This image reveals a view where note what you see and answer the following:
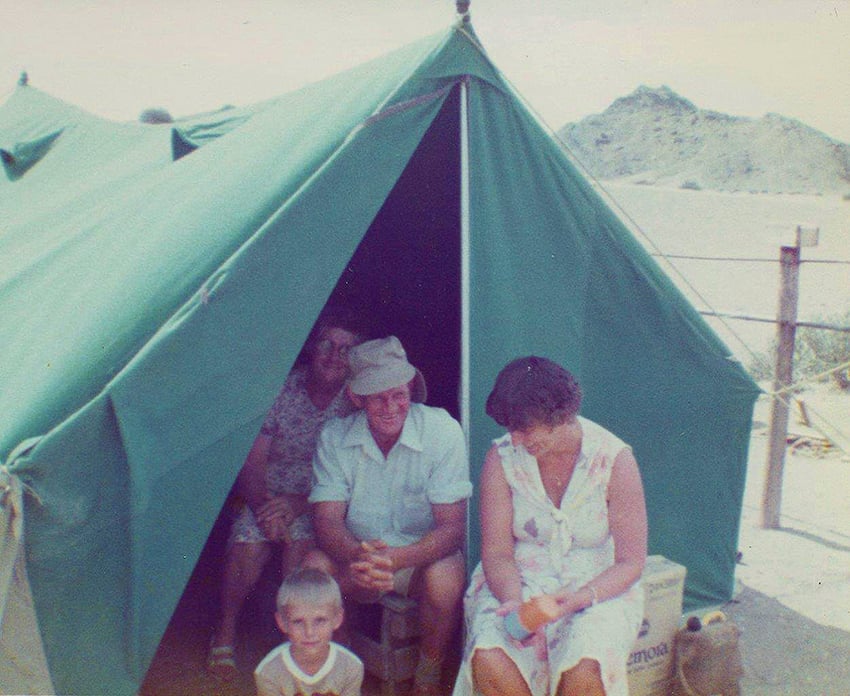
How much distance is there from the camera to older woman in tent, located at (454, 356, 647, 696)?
8.48 ft

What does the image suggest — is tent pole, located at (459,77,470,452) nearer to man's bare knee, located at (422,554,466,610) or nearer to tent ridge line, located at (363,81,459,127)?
tent ridge line, located at (363,81,459,127)

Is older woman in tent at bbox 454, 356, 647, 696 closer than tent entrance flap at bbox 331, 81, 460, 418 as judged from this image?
Yes

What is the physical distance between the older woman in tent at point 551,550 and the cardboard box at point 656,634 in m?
0.36

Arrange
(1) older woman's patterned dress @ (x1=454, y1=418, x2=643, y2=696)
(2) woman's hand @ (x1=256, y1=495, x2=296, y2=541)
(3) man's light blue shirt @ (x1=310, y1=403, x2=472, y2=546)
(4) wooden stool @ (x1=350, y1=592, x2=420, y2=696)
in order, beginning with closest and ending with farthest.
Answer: (1) older woman's patterned dress @ (x1=454, y1=418, x2=643, y2=696) → (4) wooden stool @ (x1=350, y1=592, x2=420, y2=696) → (3) man's light blue shirt @ (x1=310, y1=403, x2=472, y2=546) → (2) woman's hand @ (x1=256, y1=495, x2=296, y2=541)

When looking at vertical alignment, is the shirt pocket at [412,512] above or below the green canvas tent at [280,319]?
below

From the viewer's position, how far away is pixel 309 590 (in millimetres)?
2711

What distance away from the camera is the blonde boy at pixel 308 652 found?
8.79ft

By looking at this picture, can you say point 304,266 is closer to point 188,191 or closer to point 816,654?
point 188,191

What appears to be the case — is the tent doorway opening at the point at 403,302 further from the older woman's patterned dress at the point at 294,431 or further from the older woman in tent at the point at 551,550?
the older woman in tent at the point at 551,550

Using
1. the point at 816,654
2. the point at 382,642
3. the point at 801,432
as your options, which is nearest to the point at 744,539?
the point at 816,654

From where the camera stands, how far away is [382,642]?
3.15m

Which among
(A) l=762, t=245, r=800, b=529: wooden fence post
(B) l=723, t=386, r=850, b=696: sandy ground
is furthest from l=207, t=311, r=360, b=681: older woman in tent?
(A) l=762, t=245, r=800, b=529: wooden fence post

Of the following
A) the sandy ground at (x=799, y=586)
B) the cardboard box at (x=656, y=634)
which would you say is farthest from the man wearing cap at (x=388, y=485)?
the sandy ground at (x=799, y=586)

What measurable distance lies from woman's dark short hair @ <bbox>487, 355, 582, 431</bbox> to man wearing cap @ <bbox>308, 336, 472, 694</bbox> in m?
0.48
